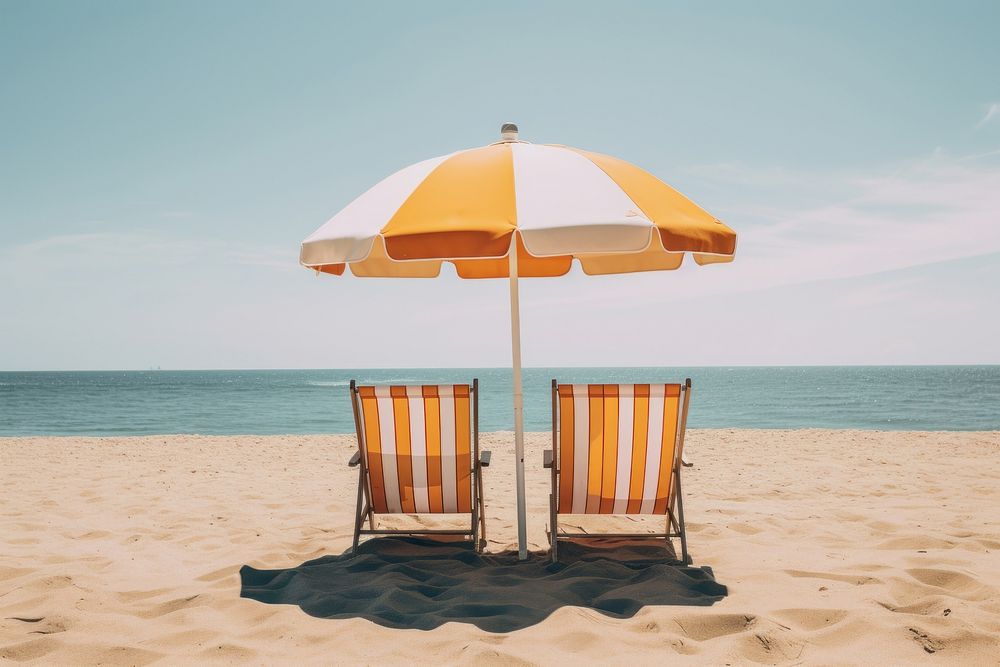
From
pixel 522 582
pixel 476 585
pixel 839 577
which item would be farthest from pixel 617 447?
pixel 839 577

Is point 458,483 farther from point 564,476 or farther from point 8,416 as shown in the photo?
point 8,416

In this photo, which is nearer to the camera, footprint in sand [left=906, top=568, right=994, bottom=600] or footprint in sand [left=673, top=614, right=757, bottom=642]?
footprint in sand [left=673, top=614, right=757, bottom=642]

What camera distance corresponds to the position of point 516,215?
106 inches

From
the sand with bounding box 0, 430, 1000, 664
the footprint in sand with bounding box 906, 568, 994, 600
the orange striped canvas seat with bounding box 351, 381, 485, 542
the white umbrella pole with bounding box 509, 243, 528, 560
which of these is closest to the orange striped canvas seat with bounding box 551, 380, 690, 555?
the white umbrella pole with bounding box 509, 243, 528, 560

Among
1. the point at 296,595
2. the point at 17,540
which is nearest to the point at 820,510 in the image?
the point at 296,595

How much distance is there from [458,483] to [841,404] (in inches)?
1090

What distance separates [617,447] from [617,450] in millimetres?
17

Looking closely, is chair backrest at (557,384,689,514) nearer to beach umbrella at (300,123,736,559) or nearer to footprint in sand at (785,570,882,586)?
beach umbrella at (300,123,736,559)

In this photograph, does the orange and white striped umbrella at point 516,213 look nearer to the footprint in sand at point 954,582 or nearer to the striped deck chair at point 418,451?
the striped deck chair at point 418,451

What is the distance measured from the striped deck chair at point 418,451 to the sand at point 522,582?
0.35 metres

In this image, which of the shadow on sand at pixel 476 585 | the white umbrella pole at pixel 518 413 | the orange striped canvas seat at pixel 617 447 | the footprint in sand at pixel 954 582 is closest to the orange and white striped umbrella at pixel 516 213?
the white umbrella pole at pixel 518 413

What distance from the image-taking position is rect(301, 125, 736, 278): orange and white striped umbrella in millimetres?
2592

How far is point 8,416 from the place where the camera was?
21156mm

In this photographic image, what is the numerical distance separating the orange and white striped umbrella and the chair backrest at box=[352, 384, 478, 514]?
2.75 feet
